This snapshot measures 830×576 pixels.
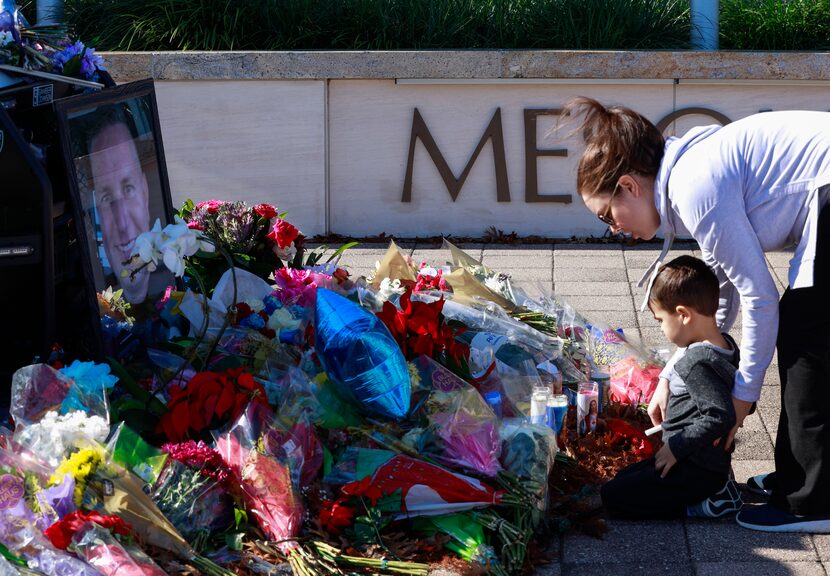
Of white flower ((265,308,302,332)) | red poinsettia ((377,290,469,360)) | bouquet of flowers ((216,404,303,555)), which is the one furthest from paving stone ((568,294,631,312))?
bouquet of flowers ((216,404,303,555))

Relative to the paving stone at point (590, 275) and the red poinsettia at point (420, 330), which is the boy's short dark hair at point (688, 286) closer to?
the red poinsettia at point (420, 330)

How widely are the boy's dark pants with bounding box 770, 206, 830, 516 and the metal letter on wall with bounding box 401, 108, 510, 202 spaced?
15.3 ft

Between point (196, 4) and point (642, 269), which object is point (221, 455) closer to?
point (642, 269)

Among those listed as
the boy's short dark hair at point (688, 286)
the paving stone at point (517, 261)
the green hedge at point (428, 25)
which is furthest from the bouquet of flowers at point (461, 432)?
the green hedge at point (428, 25)

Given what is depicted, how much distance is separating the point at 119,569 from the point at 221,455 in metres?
0.50

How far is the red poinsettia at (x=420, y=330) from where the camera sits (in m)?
3.76

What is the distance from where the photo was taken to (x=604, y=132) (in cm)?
301

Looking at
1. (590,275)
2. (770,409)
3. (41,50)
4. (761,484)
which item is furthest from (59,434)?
(590,275)

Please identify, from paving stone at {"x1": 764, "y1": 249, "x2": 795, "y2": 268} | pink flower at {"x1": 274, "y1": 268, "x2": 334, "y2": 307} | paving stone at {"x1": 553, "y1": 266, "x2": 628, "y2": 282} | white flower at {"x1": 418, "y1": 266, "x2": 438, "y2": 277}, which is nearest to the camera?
pink flower at {"x1": 274, "y1": 268, "x2": 334, "y2": 307}

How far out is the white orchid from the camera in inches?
139

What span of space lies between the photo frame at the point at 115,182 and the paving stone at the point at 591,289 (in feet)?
8.54

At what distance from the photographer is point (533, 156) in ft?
25.1

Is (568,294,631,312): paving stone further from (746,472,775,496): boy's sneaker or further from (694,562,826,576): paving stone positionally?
(694,562,826,576): paving stone

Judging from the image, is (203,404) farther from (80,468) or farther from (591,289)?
(591,289)
